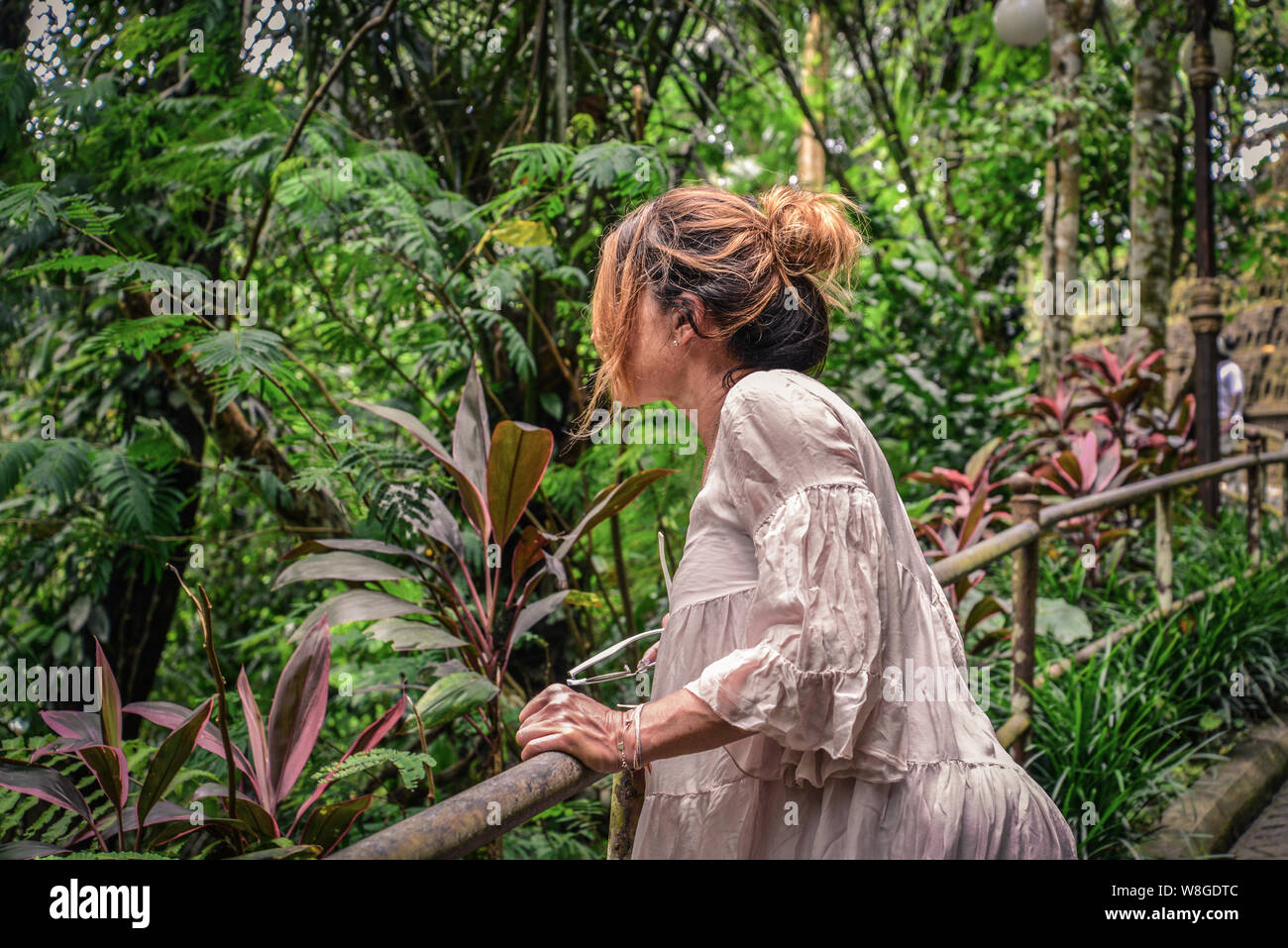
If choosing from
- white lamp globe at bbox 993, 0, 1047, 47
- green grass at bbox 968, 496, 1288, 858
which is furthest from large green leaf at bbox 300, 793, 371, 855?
white lamp globe at bbox 993, 0, 1047, 47

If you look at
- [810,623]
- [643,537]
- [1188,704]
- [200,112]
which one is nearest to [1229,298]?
[1188,704]

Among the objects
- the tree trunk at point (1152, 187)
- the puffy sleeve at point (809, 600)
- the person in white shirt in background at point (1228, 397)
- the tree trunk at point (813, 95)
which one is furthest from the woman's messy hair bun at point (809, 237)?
the person in white shirt in background at point (1228, 397)

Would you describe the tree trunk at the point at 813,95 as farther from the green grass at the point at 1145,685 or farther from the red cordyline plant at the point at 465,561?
the red cordyline plant at the point at 465,561

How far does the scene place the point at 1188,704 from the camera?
3.15m

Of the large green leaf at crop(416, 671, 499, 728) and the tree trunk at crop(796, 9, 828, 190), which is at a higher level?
the tree trunk at crop(796, 9, 828, 190)

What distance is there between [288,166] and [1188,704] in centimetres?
322

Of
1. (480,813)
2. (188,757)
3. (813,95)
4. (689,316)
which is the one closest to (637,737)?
(480,813)

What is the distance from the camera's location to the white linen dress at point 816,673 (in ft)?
2.87

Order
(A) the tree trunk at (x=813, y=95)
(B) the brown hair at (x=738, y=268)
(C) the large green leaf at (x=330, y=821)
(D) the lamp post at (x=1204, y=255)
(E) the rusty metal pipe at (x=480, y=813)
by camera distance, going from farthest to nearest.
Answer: (A) the tree trunk at (x=813, y=95)
(D) the lamp post at (x=1204, y=255)
(C) the large green leaf at (x=330, y=821)
(B) the brown hair at (x=738, y=268)
(E) the rusty metal pipe at (x=480, y=813)

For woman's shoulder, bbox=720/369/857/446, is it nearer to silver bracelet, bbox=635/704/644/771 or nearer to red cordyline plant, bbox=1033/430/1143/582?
silver bracelet, bbox=635/704/644/771

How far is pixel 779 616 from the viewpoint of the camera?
35.0 inches

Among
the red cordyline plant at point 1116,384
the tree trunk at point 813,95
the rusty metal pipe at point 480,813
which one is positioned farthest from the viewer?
the tree trunk at point 813,95

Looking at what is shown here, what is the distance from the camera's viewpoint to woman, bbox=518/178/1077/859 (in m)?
0.88
